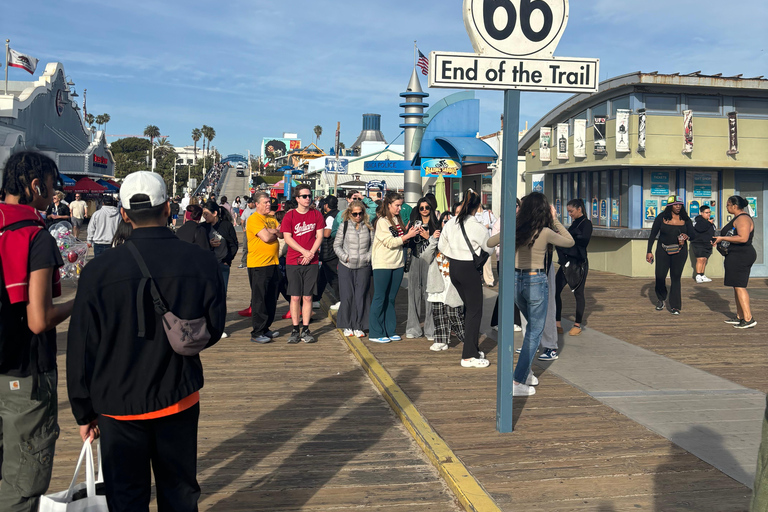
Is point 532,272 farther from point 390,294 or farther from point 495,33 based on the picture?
point 390,294

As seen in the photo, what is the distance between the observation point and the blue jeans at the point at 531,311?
642cm

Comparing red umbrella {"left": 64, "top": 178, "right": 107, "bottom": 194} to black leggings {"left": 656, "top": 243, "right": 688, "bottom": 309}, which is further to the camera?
red umbrella {"left": 64, "top": 178, "right": 107, "bottom": 194}

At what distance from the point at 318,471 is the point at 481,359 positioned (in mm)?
3330

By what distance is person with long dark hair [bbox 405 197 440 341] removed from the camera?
898 centimetres

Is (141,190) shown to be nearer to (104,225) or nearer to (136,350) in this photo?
(136,350)

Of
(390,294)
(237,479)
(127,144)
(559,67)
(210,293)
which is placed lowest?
(237,479)

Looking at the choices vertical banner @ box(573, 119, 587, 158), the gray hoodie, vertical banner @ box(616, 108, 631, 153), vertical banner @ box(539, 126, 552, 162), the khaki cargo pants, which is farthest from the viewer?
vertical banner @ box(539, 126, 552, 162)

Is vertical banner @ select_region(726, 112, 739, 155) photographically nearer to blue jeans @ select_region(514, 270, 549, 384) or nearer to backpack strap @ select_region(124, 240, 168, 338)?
blue jeans @ select_region(514, 270, 549, 384)

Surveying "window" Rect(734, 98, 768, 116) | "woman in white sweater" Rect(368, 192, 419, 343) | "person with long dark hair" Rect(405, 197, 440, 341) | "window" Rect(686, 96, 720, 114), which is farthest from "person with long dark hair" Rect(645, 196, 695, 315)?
"window" Rect(734, 98, 768, 116)

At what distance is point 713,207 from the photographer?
1722 centimetres

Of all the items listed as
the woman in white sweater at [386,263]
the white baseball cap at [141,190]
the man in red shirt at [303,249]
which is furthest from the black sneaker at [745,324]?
the white baseball cap at [141,190]

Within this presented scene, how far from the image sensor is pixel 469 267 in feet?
25.2

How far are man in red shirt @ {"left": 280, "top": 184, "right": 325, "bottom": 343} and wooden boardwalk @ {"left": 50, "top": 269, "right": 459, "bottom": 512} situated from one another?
48.2 inches

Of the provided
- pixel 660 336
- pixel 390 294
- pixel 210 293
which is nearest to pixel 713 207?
pixel 660 336
